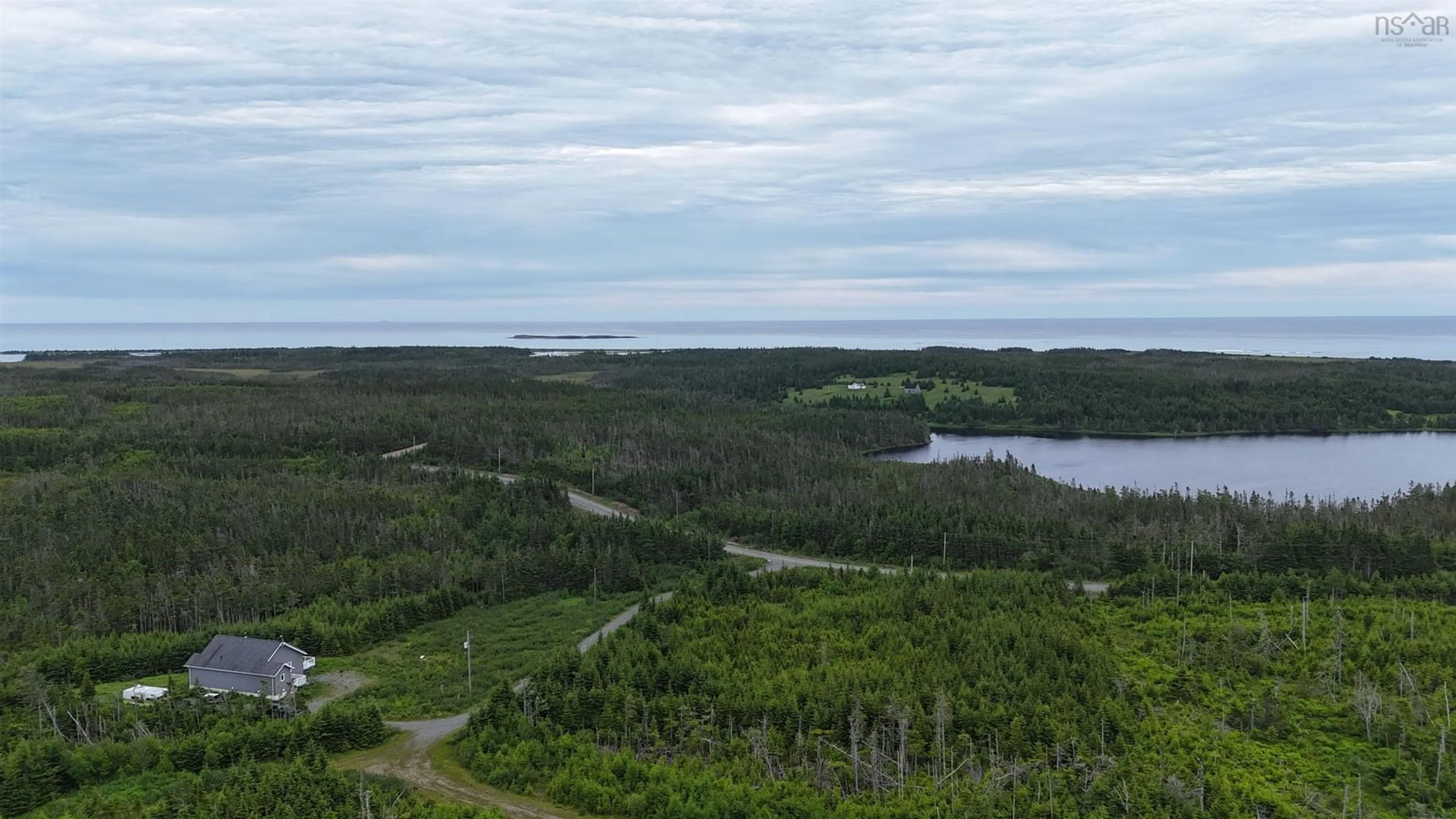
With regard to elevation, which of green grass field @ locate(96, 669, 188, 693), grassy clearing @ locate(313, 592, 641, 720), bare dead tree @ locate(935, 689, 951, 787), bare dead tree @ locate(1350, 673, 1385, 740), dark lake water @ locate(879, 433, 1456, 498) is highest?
dark lake water @ locate(879, 433, 1456, 498)

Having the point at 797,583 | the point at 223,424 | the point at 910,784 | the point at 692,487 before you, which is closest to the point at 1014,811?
Result: the point at 910,784

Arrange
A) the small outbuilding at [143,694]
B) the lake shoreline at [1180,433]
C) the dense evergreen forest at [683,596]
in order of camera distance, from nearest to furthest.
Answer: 1. the dense evergreen forest at [683,596]
2. the small outbuilding at [143,694]
3. the lake shoreline at [1180,433]

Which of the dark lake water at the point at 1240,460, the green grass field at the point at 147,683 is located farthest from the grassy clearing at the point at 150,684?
the dark lake water at the point at 1240,460

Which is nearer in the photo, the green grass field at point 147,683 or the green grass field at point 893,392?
the green grass field at point 147,683

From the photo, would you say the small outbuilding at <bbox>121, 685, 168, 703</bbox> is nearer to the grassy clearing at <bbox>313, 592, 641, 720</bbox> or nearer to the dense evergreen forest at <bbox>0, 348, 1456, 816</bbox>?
the dense evergreen forest at <bbox>0, 348, 1456, 816</bbox>

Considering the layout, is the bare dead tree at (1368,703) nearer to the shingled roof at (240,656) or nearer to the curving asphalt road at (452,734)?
Result: the curving asphalt road at (452,734)

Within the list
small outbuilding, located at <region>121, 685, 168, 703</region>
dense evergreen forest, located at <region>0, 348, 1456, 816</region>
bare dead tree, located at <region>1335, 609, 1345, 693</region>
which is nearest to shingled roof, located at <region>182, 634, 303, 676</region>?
small outbuilding, located at <region>121, 685, 168, 703</region>
